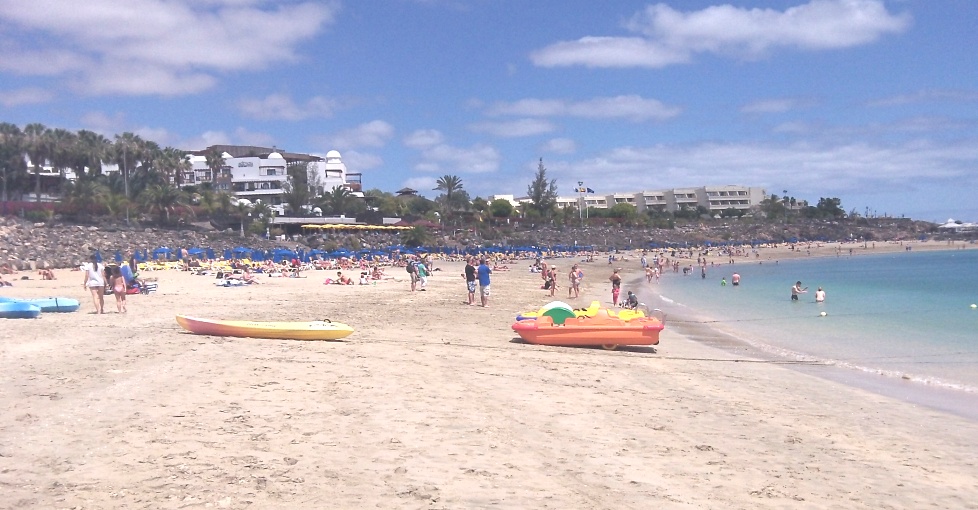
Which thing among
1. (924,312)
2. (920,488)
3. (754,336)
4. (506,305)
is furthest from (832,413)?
(924,312)

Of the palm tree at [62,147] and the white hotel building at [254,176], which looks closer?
the palm tree at [62,147]

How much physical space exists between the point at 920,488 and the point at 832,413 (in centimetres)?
263

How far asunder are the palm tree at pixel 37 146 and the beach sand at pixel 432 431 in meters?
49.8

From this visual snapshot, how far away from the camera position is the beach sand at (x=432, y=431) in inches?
178

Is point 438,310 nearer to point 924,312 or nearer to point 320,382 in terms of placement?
point 320,382

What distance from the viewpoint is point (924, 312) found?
20.6 meters

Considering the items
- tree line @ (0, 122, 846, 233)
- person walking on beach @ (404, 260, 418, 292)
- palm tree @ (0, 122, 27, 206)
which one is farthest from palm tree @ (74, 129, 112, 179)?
person walking on beach @ (404, 260, 418, 292)

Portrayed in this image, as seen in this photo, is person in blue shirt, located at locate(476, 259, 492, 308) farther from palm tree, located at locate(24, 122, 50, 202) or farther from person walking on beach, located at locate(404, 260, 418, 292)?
palm tree, located at locate(24, 122, 50, 202)

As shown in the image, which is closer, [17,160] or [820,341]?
[820,341]

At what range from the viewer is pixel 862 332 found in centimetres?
1602

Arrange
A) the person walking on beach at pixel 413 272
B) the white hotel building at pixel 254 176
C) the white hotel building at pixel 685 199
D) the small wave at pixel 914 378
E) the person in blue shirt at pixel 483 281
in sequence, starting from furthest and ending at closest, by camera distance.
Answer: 1. the white hotel building at pixel 685 199
2. the white hotel building at pixel 254 176
3. the person walking on beach at pixel 413 272
4. the person in blue shirt at pixel 483 281
5. the small wave at pixel 914 378

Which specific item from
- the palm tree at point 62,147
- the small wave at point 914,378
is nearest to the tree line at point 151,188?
the palm tree at point 62,147

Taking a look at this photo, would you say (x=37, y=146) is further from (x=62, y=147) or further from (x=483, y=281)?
(x=483, y=281)

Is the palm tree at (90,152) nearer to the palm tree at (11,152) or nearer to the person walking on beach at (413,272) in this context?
the palm tree at (11,152)
